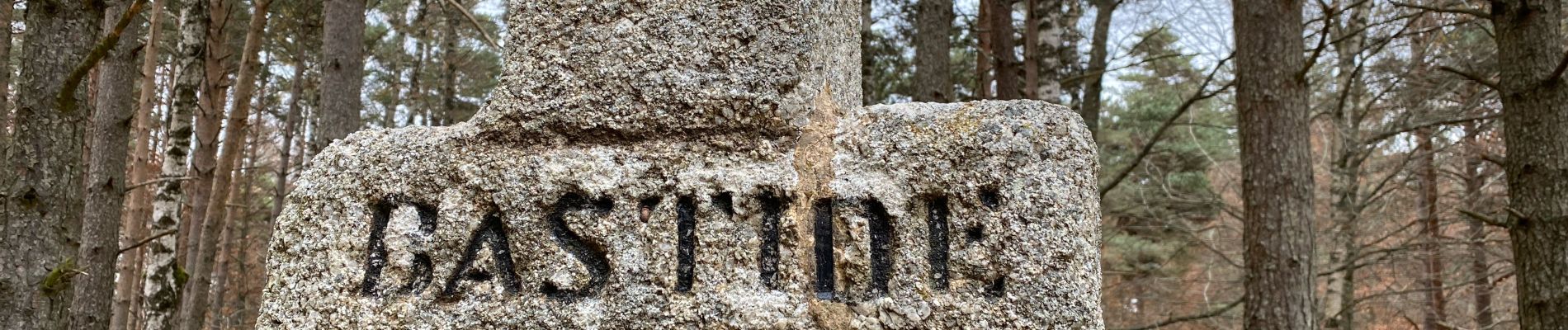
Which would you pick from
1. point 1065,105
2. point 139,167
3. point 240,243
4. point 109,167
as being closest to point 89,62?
point 109,167

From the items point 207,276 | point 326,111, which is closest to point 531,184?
point 326,111

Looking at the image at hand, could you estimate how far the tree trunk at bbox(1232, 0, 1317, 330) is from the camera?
4926 mm

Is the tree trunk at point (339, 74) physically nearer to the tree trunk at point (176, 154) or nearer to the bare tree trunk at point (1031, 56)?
the tree trunk at point (176, 154)

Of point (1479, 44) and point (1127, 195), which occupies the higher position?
point (1479, 44)

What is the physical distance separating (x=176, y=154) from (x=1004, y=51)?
6090 mm

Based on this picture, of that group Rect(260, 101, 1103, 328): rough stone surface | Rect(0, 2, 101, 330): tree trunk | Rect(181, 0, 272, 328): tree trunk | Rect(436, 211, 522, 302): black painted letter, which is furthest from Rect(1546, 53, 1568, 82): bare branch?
Rect(181, 0, 272, 328): tree trunk

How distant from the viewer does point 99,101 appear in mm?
4395

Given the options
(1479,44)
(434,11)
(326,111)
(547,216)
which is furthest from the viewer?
(434,11)

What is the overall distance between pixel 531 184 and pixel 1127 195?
14.8 meters

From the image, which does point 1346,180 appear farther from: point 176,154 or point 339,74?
point 176,154

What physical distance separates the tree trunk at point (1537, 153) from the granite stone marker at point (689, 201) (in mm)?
3641

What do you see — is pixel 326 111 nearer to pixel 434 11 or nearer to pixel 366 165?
pixel 366 165

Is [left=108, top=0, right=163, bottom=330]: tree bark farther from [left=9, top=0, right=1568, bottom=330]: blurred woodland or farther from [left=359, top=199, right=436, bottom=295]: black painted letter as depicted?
[left=359, top=199, right=436, bottom=295]: black painted letter

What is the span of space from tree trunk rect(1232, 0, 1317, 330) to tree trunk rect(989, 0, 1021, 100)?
6.22 ft
